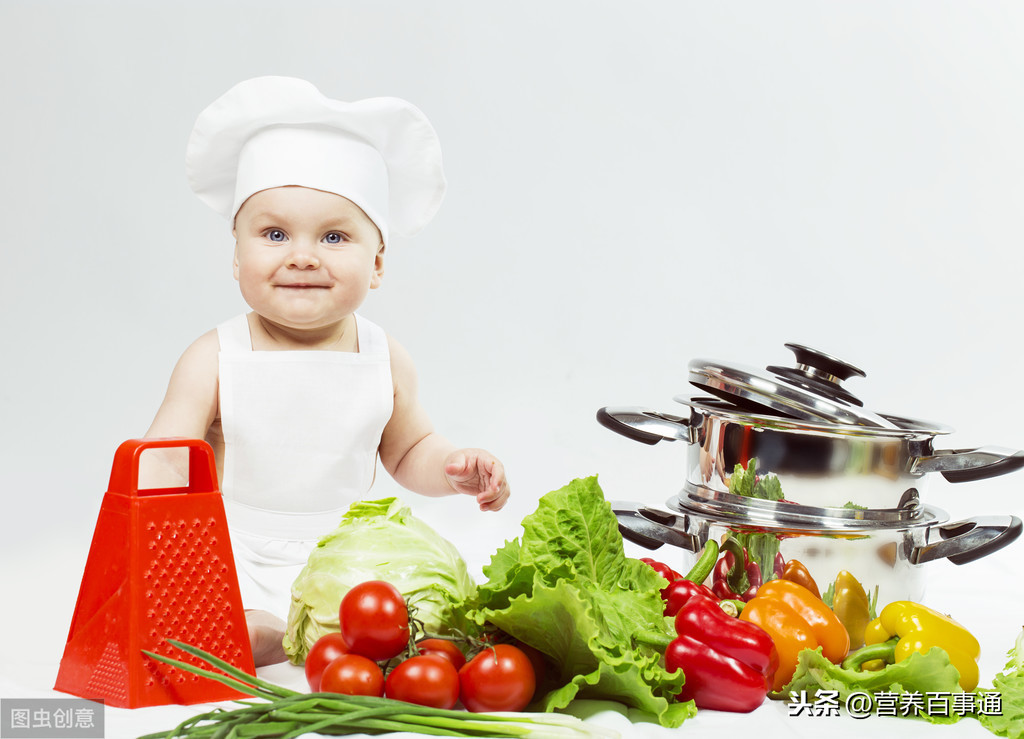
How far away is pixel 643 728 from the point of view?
1917 mm

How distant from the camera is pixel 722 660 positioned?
78.9 inches

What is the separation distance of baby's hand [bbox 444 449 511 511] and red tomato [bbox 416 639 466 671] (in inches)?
23.4

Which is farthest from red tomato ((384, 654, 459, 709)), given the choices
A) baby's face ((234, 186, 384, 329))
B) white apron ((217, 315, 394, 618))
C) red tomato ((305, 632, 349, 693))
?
baby's face ((234, 186, 384, 329))

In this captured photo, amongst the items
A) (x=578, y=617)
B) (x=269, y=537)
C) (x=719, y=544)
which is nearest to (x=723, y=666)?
(x=578, y=617)

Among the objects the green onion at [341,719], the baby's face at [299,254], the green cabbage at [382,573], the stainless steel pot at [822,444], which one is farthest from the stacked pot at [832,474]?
the baby's face at [299,254]

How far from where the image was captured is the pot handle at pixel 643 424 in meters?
2.64

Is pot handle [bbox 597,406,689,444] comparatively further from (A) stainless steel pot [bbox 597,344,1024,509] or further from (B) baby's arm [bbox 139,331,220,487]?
(B) baby's arm [bbox 139,331,220,487]

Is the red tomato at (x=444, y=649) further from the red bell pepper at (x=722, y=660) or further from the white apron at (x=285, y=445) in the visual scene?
the white apron at (x=285, y=445)

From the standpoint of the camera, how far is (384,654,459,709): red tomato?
1.83 meters

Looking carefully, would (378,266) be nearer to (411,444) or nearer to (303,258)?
(303,258)

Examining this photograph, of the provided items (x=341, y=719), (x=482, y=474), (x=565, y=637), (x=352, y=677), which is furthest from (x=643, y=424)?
(x=341, y=719)

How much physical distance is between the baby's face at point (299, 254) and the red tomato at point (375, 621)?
37.8 inches

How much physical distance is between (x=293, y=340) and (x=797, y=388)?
129 cm

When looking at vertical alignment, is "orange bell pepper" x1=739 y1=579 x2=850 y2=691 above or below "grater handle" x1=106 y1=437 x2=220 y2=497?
below
